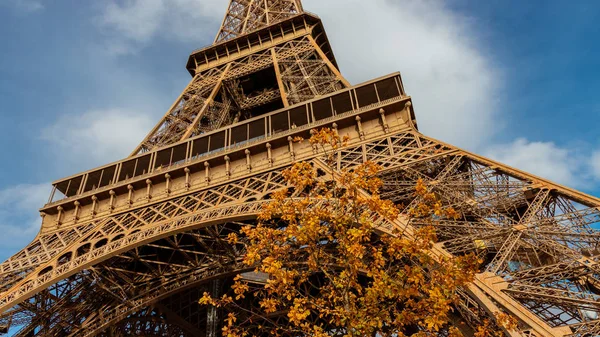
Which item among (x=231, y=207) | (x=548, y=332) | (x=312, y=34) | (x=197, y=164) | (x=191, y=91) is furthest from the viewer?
(x=312, y=34)

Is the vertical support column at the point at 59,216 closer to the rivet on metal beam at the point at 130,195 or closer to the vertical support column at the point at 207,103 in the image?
the rivet on metal beam at the point at 130,195

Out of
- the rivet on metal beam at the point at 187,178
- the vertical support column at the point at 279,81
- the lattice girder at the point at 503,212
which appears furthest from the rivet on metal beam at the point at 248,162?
the vertical support column at the point at 279,81

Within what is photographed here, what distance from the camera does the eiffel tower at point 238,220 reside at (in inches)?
342

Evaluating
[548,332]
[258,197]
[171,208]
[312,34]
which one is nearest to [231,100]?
[312,34]

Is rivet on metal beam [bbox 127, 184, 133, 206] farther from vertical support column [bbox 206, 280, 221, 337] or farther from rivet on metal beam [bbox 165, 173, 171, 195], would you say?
vertical support column [bbox 206, 280, 221, 337]

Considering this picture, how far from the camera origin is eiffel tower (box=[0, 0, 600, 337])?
28.5 ft

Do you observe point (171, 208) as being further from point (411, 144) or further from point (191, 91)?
point (191, 91)

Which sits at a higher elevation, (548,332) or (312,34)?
(312,34)

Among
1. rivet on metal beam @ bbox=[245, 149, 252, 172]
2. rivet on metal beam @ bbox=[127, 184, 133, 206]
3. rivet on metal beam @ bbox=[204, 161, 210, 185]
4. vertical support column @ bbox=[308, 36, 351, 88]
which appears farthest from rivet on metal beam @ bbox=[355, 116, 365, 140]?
rivet on metal beam @ bbox=[127, 184, 133, 206]

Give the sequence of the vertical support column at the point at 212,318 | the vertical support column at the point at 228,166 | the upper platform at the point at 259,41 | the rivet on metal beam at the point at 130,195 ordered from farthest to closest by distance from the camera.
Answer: the upper platform at the point at 259,41
the vertical support column at the point at 212,318
the rivet on metal beam at the point at 130,195
the vertical support column at the point at 228,166

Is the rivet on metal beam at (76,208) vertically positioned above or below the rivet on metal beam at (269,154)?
below

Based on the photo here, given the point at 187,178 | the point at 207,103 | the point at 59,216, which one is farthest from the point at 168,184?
the point at 207,103

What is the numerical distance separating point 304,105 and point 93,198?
8663 millimetres

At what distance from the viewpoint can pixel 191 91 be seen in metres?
25.0
